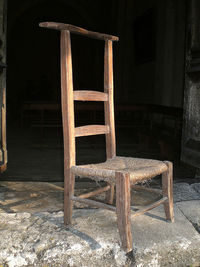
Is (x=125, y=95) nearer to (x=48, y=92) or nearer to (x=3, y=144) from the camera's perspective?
(x=48, y=92)

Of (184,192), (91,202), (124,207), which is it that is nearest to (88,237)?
(91,202)

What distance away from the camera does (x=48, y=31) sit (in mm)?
11719

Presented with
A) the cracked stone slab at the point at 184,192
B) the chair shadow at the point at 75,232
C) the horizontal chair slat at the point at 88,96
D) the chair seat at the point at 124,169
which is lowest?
the cracked stone slab at the point at 184,192

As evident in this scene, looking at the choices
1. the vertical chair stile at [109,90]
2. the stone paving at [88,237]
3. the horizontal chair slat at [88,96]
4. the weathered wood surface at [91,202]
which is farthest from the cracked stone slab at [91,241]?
the horizontal chair slat at [88,96]

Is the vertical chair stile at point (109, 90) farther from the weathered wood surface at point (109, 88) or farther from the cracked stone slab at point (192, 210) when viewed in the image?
the cracked stone slab at point (192, 210)

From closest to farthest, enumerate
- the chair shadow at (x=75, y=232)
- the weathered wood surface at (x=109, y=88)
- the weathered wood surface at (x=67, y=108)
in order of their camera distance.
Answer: the chair shadow at (x=75, y=232), the weathered wood surface at (x=67, y=108), the weathered wood surface at (x=109, y=88)

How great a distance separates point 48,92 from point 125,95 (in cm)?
254

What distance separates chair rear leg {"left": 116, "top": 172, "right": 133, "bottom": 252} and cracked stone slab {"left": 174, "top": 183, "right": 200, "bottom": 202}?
95 cm

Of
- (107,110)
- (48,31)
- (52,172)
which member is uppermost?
(48,31)

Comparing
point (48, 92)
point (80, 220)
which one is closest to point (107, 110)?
point (80, 220)

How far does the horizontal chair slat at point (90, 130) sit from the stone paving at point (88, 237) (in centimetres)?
52

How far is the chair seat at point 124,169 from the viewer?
1.64 m

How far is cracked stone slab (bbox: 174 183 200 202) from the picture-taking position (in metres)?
2.49

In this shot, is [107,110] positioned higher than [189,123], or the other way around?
[107,110]
